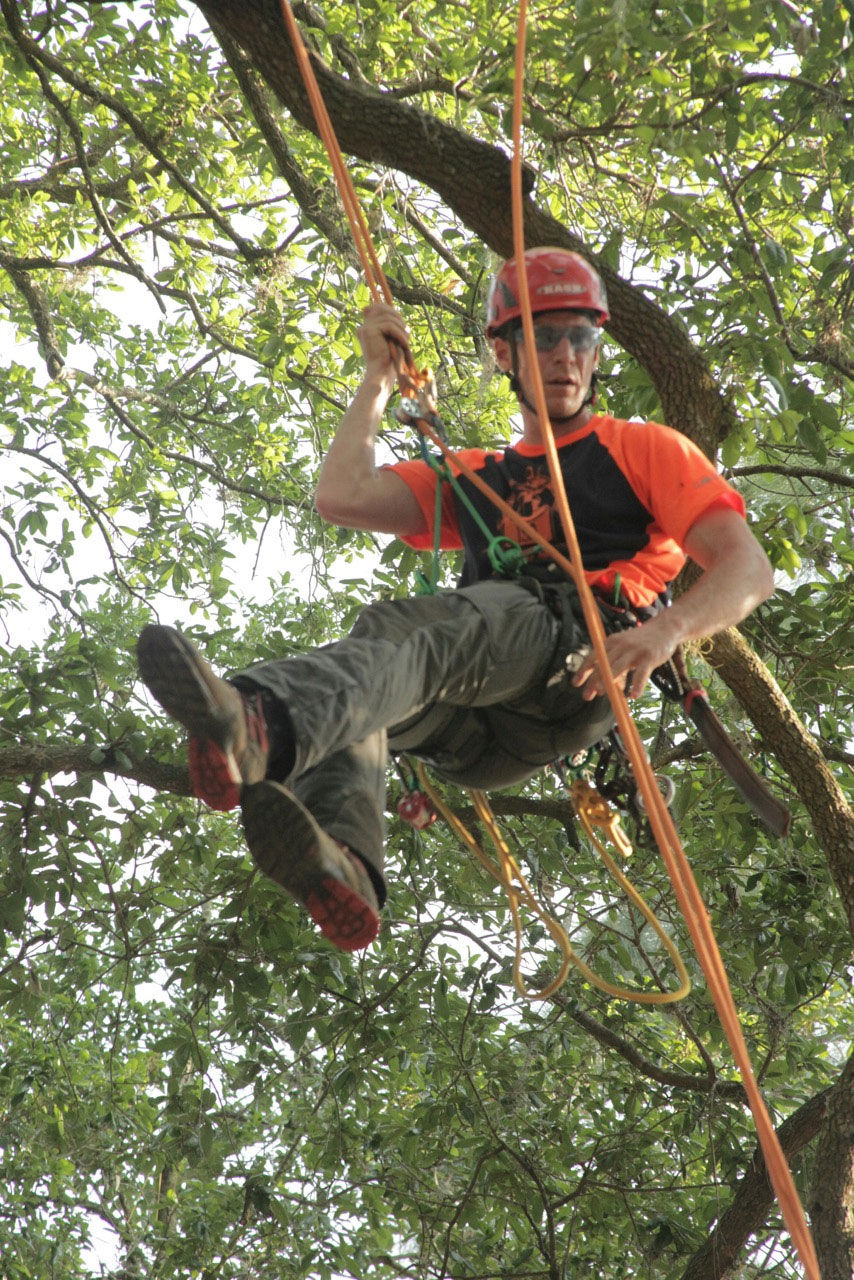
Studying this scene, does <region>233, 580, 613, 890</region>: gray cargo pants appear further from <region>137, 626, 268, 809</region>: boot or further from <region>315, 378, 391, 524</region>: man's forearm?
<region>315, 378, 391, 524</region>: man's forearm

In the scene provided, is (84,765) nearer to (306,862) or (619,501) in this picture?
(619,501)

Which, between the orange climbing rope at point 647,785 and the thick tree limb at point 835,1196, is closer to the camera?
the orange climbing rope at point 647,785

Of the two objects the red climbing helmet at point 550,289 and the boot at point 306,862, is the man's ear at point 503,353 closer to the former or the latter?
the red climbing helmet at point 550,289

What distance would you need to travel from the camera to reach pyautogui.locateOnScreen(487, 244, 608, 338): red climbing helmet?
8.66 feet

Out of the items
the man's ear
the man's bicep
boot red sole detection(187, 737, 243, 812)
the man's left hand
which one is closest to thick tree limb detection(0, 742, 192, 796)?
the man's bicep

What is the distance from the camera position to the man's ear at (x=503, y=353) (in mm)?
2746

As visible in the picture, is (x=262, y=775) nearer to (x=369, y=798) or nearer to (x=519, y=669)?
(x=369, y=798)

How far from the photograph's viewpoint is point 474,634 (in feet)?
7.00

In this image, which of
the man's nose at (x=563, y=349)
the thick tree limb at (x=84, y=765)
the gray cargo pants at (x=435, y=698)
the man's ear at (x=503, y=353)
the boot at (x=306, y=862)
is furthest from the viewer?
the thick tree limb at (x=84, y=765)

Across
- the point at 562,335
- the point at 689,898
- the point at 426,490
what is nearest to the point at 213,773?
the point at 689,898

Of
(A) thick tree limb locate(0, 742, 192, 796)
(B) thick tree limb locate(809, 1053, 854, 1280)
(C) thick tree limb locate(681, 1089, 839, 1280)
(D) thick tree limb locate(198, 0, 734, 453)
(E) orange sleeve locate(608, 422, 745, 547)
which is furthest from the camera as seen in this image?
(C) thick tree limb locate(681, 1089, 839, 1280)

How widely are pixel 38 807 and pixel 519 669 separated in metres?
2.16

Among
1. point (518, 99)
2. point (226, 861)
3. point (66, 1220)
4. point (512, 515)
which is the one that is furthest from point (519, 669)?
point (66, 1220)

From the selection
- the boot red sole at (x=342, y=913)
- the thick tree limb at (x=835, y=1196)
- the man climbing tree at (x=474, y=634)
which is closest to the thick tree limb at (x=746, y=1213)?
the thick tree limb at (x=835, y=1196)
